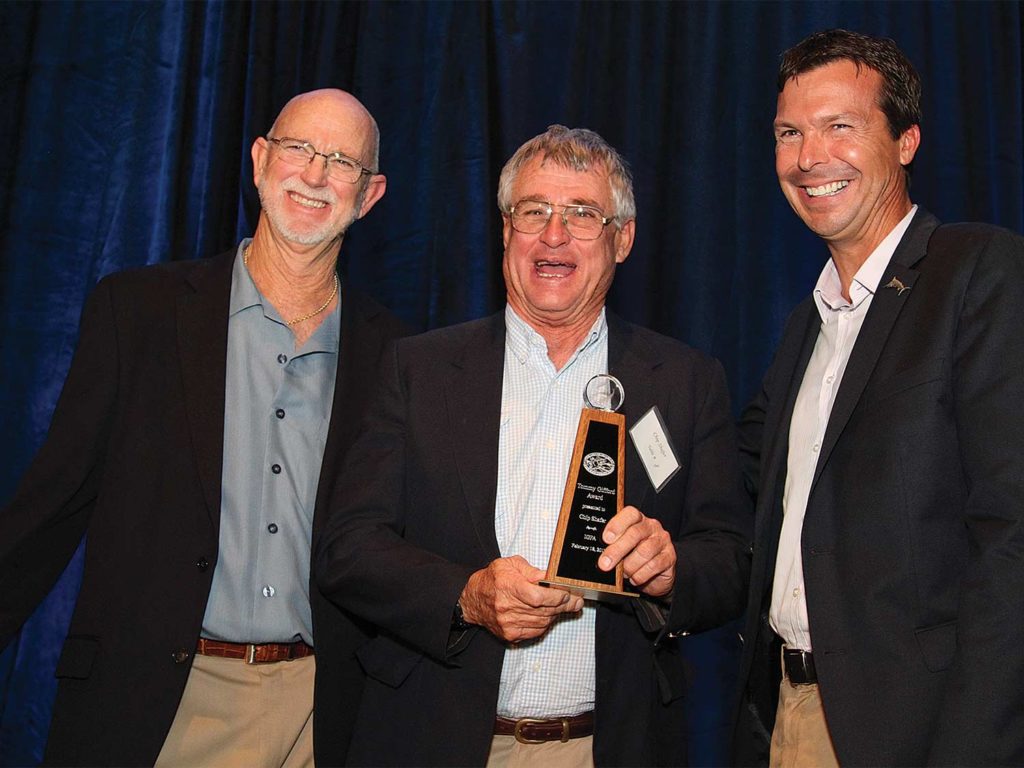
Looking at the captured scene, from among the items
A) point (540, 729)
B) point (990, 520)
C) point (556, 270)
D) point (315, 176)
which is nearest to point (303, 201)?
point (315, 176)

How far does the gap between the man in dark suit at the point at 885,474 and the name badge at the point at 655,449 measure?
0.26 meters

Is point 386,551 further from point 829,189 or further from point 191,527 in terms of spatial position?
point 829,189

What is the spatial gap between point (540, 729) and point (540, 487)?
52cm

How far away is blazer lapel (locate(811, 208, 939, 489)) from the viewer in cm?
209

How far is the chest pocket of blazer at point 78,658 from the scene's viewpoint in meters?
2.21

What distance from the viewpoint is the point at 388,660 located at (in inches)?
88.5

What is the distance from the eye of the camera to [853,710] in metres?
1.97

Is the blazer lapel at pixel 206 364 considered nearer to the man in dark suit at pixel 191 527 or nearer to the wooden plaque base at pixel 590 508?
the man in dark suit at pixel 191 527

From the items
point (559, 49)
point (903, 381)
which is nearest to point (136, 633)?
point (903, 381)

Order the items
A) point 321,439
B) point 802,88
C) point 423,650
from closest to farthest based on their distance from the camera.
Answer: point 423,650 → point 802,88 → point 321,439

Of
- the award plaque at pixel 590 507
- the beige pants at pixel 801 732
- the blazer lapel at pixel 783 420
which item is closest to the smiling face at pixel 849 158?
the blazer lapel at pixel 783 420

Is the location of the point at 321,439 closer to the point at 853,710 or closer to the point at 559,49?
the point at 853,710

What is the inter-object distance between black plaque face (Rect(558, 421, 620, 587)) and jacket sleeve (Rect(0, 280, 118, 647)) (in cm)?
116

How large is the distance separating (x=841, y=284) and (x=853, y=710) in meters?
0.99
